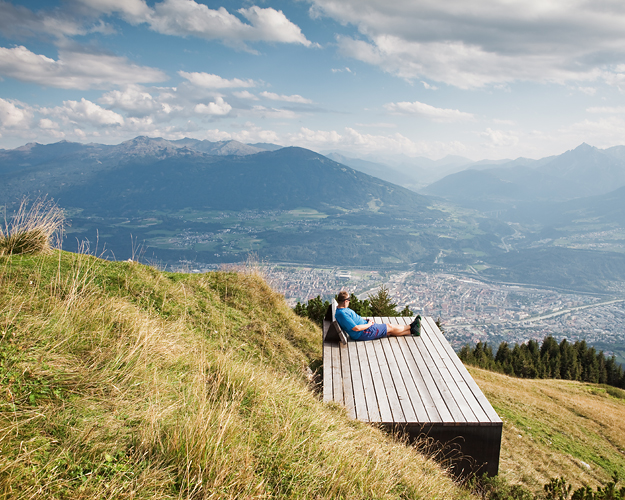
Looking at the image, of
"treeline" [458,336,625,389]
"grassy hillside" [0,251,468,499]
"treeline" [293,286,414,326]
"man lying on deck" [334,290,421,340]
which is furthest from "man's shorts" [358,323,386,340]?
"treeline" [458,336,625,389]

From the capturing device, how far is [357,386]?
435cm

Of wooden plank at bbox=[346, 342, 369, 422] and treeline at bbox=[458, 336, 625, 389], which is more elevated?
wooden plank at bbox=[346, 342, 369, 422]

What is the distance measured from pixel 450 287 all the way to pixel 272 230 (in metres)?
83.8

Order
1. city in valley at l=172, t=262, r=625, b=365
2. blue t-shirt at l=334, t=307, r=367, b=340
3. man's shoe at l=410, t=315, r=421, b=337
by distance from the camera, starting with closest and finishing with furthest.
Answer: blue t-shirt at l=334, t=307, r=367, b=340 → man's shoe at l=410, t=315, r=421, b=337 → city in valley at l=172, t=262, r=625, b=365

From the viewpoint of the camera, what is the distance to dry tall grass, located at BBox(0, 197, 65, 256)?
604 cm

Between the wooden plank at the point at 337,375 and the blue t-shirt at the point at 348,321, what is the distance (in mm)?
303

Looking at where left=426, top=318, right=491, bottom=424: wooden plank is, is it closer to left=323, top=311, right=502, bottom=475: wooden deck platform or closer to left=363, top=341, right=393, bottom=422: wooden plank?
left=323, top=311, right=502, bottom=475: wooden deck platform

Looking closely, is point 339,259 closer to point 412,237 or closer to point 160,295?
point 412,237

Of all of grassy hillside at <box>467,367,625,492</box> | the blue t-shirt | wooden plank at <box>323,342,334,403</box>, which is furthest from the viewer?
the blue t-shirt

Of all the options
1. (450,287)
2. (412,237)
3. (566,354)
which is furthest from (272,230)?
(566,354)

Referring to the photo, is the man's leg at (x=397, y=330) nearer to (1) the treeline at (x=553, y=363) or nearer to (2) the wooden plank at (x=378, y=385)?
(2) the wooden plank at (x=378, y=385)

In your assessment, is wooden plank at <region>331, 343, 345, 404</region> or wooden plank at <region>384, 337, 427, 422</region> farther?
wooden plank at <region>331, 343, 345, 404</region>

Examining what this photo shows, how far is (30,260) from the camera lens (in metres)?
5.70

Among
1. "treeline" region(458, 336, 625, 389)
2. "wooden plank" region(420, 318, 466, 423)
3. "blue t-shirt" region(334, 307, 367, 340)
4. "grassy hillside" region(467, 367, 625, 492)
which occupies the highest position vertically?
"blue t-shirt" region(334, 307, 367, 340)
